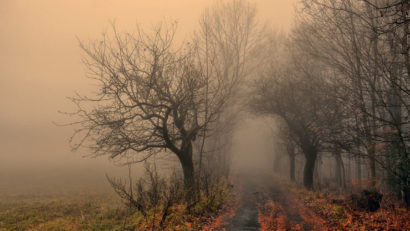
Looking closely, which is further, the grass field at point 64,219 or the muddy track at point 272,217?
the grass field at point 64,219

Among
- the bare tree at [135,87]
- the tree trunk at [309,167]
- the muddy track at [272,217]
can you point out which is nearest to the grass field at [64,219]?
the bare tree at [135,87]

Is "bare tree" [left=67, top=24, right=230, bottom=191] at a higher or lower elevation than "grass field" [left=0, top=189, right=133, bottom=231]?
higher

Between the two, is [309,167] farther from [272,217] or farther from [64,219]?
[64,219]

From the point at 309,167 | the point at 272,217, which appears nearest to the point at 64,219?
the point at 272,217

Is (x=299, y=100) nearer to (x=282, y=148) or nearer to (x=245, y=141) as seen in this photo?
(x=282, y=148)

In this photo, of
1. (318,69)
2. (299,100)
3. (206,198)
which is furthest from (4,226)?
(318,69)

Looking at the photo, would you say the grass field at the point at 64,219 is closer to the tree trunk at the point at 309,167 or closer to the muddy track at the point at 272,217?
the muddy track at the point at 272,217

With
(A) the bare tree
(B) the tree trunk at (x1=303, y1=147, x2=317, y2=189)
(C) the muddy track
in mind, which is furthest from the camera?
(B) the tree trunk at (x1=303, y1=147, x2=317, y2=189)

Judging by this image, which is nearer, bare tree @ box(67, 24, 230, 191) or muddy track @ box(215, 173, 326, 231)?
muddy track @ box(215, 173, 326, 231)

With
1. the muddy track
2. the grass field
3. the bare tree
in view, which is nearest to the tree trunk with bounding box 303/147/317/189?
the muddy track

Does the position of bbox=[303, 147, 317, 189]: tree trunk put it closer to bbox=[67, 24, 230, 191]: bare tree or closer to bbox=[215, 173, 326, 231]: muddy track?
bbox=[215, 173, 326, 231]: muddy track

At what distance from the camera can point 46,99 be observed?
109 metres

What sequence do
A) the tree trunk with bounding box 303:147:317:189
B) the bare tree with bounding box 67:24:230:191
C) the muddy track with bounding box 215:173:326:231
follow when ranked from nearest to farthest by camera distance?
the muddy track with bounding box 215:173:326:231
the bare tree with bounding box 67:24:230:191
the tree trunk with bounding box 303:147:317:189

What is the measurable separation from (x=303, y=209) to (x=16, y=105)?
115m
